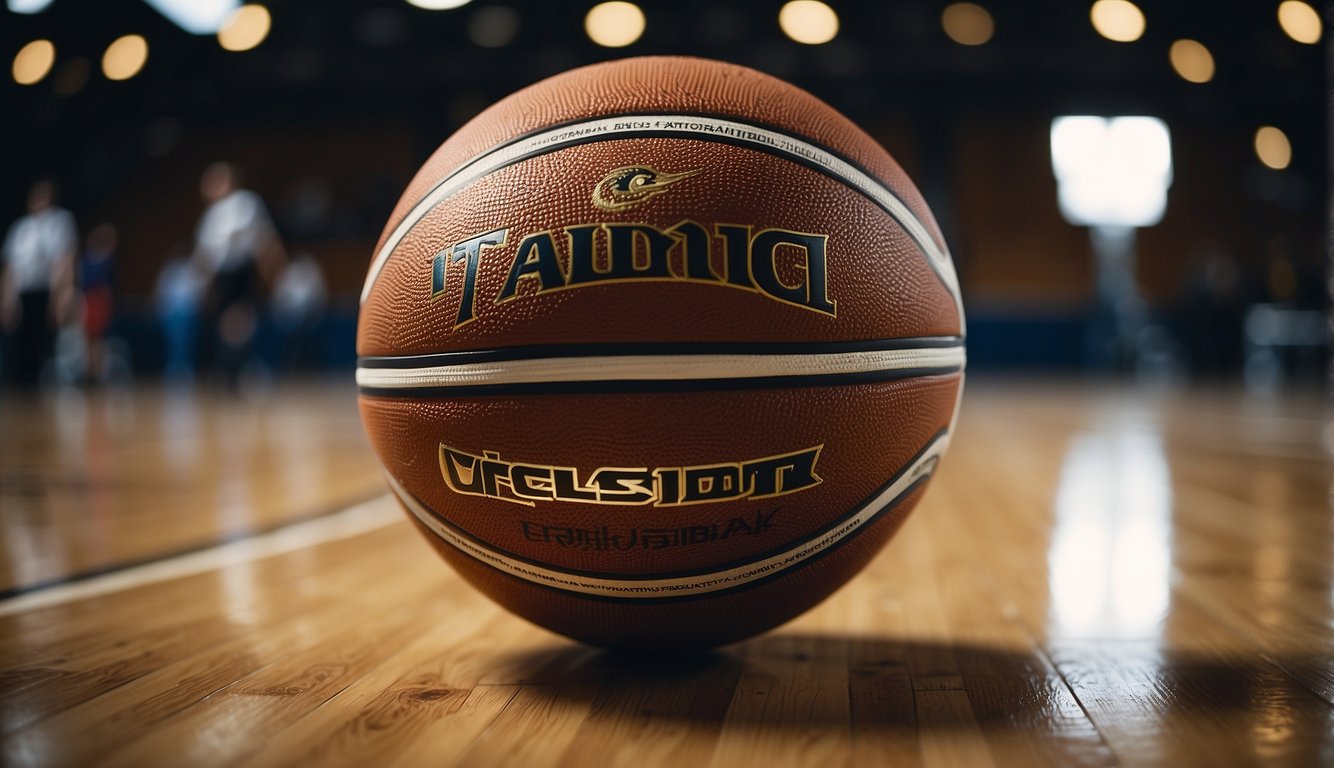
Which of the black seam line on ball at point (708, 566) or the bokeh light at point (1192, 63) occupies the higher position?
the bokeh light at point (1192, 63)

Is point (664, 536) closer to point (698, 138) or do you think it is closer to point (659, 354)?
point (659, 354)

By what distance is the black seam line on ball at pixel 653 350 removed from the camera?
3.59 feet

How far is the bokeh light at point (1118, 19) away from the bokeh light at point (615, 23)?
4.62 meters

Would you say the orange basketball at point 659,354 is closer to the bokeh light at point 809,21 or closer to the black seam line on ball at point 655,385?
the black seam line on ball at point 655,385

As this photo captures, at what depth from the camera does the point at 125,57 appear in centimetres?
1108

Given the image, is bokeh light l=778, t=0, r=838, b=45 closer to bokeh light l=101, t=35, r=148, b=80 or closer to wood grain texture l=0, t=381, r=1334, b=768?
bokeh light l=101, t=35, r=148, b=80

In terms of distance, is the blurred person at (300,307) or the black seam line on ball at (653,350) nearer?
the black seam line on ball at (653,350)

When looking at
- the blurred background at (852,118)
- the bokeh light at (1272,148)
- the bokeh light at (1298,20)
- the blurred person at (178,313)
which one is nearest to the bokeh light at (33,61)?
the blurred background at (852,118)

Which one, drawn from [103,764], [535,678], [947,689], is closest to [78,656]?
[103,764]

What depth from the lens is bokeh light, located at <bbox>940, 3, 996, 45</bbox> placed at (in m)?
10.9

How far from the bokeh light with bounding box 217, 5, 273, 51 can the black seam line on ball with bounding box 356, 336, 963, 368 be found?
11.7m

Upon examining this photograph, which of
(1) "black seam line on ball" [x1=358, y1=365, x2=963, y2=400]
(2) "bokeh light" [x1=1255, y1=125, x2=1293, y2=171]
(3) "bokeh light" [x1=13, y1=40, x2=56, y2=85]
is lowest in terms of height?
(1) "black seam line on ball" [x1=358, y1=365, x2=963, y2=400]

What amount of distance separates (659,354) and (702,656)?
474 millimetres

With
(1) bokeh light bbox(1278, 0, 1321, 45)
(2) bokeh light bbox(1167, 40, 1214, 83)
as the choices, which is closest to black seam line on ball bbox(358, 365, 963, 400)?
(1) bokeh light bbox(1278, 0, 1321, 45)
